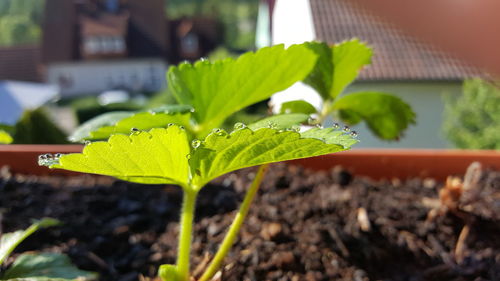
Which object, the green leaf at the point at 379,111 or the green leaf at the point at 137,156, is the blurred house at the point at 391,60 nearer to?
the green leaf at the point at 379,111

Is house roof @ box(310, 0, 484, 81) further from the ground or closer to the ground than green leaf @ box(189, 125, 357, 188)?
further from the ground

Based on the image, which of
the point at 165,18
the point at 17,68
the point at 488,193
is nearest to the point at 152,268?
the point at 488,193

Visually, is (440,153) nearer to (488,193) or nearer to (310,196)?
(488,193)

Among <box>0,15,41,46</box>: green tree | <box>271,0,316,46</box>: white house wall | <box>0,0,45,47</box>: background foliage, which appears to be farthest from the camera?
<box>0,0,45,47</box>: background foliage

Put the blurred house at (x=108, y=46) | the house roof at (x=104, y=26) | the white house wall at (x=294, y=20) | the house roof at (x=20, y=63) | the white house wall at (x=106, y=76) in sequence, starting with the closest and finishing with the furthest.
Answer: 1. the white house wall at (x=294, y=20)
2. the house roof at (x=104, y=26)
3. the blurred house at (x=108, y=46)
4. the white house wall at (x=106, y=76)
5. the house roof at (x=20, y=63)

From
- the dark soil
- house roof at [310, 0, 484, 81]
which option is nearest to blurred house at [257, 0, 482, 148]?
house roof at [310, 0, 484, 81]

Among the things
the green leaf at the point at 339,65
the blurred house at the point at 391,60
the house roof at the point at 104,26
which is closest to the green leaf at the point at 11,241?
the green leaf at the point at 339,65

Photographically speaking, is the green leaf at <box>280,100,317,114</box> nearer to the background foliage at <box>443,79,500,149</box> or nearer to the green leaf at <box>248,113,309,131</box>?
the green leaf at <box>248,113,309,131</box>
